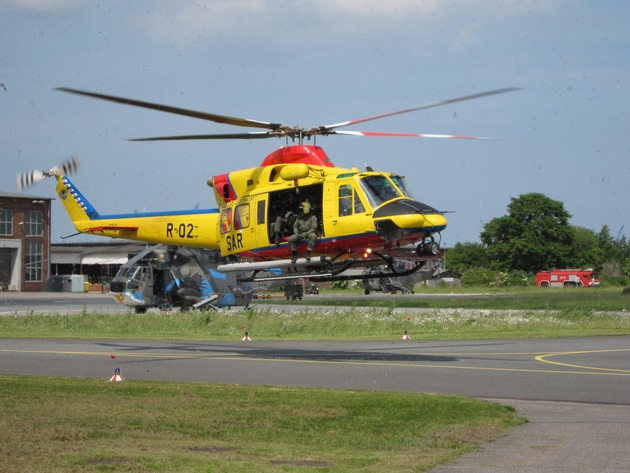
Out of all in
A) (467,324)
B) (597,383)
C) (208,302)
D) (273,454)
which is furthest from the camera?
(208,302)

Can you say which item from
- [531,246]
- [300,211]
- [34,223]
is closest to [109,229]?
[300,211]

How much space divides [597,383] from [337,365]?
18.7 feet

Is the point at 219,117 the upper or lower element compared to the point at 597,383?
upper

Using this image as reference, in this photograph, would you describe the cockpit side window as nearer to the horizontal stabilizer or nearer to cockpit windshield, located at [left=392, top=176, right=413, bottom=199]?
cockpit windshield, located at [left=392, top=176, right=413, bottom=199]

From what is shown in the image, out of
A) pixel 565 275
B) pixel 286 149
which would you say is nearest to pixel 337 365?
pixel 286 149

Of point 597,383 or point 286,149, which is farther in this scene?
point 286,149

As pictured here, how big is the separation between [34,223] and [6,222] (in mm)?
3296

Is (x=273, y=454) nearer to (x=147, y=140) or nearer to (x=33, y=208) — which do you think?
(x=147, y=140)

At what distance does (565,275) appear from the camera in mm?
91625

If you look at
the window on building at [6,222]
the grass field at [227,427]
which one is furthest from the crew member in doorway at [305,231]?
the window on building at [6,222]

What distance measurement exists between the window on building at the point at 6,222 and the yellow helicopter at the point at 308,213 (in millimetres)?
77730

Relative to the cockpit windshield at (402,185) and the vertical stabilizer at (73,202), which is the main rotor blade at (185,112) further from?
the vertical stabilizer at (73,202)

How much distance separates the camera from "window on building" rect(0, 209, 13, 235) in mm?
98375

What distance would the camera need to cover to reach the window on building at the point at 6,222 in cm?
9838
